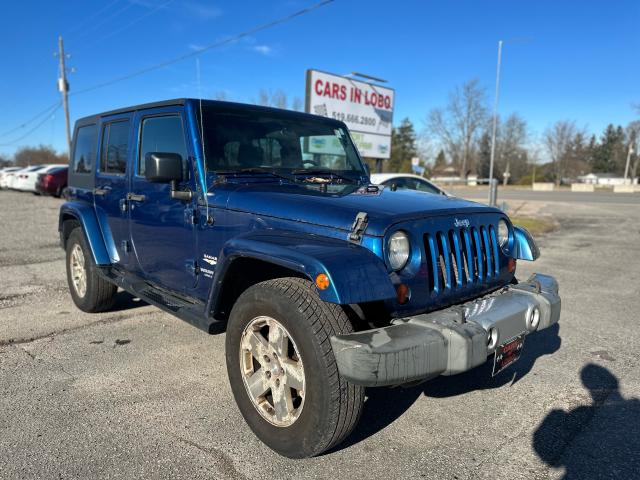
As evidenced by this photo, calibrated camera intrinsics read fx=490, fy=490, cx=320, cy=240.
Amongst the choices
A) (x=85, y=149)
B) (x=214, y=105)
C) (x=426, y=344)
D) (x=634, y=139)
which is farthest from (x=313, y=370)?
(x=634, y=139)

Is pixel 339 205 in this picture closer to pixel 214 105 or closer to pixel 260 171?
pixel 260 171

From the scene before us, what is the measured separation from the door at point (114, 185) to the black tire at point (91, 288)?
308 millimetres

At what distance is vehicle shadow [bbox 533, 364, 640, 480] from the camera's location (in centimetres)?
261

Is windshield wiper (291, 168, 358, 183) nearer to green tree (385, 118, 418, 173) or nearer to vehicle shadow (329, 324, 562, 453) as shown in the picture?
vehicle shadow (329, 324, 562, 453)

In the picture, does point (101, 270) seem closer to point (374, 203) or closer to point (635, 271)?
point (374, 203)

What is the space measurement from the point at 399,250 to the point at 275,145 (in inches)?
64.8

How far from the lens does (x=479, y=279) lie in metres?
3.08

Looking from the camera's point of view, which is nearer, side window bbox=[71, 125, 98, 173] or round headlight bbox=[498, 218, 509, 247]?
round headlight bbox=[498, 218, 509, 247]

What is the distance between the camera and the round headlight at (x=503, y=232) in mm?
3467

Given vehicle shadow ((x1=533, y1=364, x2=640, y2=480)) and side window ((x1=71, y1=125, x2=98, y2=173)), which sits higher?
side window ((x1=71, y1=125, x2=98, y2=173))

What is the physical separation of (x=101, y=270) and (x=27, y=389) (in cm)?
139

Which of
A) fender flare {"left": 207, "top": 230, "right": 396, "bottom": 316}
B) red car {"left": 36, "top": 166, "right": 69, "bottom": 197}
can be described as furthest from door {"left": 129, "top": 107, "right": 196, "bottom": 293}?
red car {"left": 36, "top": 166, "right": 69, "bottom": 197}

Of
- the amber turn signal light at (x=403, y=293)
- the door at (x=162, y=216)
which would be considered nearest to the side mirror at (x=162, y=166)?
the door at (x=162, y=216)

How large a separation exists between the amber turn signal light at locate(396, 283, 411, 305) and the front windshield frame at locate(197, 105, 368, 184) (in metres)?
1.37
